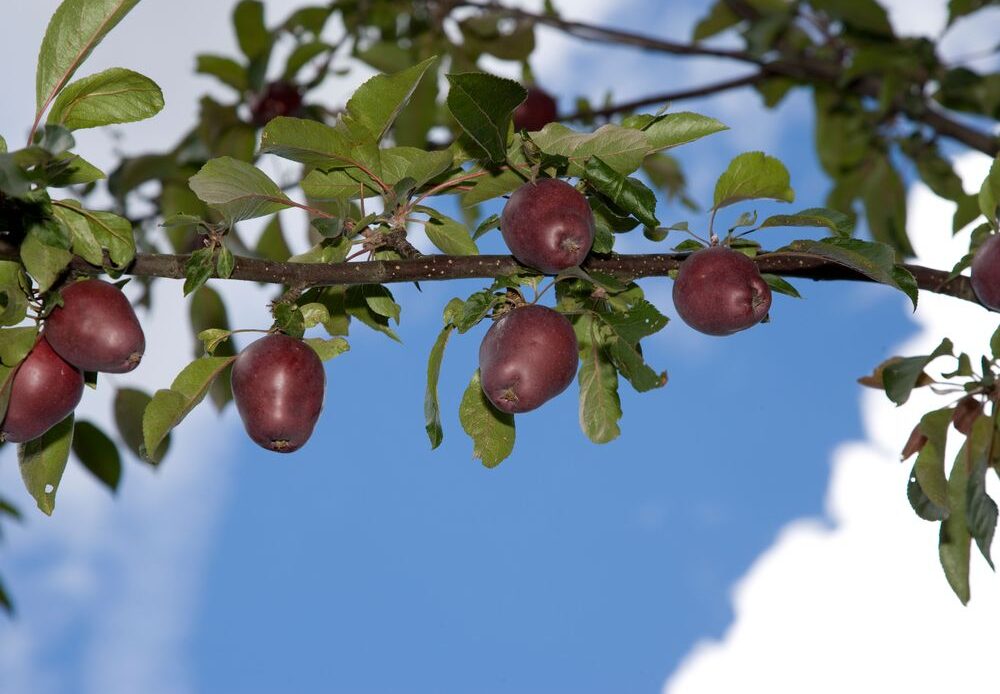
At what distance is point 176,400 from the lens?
1441 mm

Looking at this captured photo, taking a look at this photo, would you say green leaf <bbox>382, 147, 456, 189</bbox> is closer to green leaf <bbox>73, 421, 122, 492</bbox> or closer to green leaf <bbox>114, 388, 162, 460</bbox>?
green leaf <bbox>114, 388, 162, 460</bbox>

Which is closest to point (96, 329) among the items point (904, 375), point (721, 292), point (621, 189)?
point (621, 189)

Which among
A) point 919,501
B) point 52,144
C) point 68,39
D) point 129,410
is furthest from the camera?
point 129,410

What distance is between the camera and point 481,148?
1.51 metres

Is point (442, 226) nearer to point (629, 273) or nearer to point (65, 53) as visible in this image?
point (629, 273)

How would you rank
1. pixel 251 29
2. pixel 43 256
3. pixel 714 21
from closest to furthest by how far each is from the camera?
pixel 43 256 → pixel 251 29 → pixel 714 21

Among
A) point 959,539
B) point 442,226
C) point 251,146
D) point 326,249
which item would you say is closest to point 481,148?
point 442,226

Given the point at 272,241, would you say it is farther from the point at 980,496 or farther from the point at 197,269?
the point at 980,496

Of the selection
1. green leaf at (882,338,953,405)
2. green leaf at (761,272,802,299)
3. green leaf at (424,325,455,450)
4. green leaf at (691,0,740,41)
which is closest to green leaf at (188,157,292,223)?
green leaf at (424,325,455,450)

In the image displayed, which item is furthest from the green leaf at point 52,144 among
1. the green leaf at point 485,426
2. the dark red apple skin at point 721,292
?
the dark red apple skin at point 721,292

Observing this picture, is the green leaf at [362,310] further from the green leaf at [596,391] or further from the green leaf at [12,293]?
the green leaf at [12,293]

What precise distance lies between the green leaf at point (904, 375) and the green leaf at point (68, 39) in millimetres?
1208

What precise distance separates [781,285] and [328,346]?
0.67 metres

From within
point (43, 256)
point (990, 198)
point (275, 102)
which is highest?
point (275, 102)
